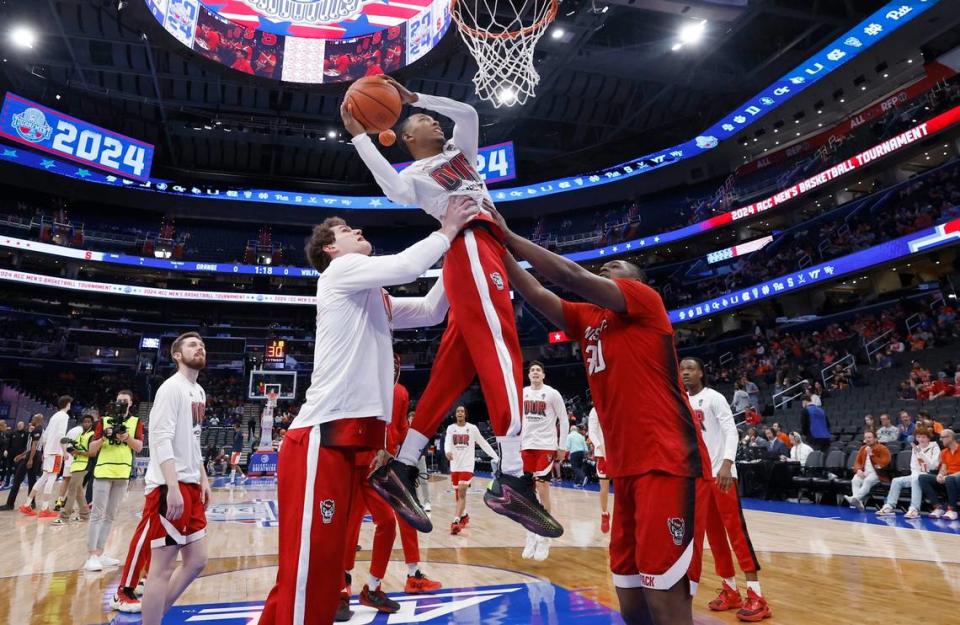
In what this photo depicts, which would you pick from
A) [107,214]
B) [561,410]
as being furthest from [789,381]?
[107,214]

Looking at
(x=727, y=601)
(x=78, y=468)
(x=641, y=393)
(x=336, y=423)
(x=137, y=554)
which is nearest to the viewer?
(x=336, y=423)

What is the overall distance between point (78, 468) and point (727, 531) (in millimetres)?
10336

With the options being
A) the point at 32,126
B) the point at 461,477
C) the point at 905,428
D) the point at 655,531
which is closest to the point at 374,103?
the point at 655,531

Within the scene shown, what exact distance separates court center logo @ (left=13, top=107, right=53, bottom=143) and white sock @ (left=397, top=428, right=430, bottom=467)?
2793cm

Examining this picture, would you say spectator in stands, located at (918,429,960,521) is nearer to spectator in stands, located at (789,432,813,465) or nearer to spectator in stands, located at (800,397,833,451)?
spectator in stands, located at (789,432,813,465)

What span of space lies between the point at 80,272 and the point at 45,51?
16.1 metres

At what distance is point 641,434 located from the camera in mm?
2850

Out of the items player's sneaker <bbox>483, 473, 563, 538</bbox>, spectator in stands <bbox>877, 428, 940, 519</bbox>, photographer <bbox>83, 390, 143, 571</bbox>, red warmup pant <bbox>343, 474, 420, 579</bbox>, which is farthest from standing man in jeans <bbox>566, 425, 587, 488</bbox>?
player's sneaker <bbox>483, 473, 563, 538</bbox>

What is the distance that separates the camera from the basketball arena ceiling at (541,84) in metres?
19.3

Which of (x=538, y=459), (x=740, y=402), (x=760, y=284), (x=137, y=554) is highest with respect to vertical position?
(x=760, y=284)

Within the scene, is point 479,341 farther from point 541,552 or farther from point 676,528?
point 541,552

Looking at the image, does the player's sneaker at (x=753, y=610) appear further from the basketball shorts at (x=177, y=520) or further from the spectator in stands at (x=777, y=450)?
the spectator in stands at (x=777, y=450)

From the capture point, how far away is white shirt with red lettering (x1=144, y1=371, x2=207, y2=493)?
13.6 ft

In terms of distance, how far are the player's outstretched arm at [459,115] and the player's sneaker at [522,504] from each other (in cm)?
173
